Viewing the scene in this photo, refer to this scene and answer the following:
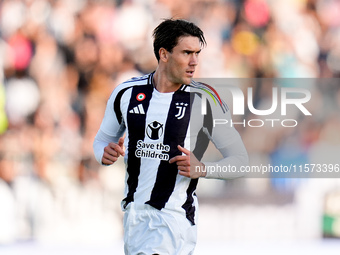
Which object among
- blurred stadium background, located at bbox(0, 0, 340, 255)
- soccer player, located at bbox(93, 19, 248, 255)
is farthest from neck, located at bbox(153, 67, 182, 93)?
blurred stadium background, located at bbox(0, 0, 340, 255)

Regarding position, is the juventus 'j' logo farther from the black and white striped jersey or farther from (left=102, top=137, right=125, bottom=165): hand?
(left=102, top=137, right=125, bottom=165): hand

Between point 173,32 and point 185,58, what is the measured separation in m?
0.18

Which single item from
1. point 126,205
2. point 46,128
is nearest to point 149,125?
point 126,205

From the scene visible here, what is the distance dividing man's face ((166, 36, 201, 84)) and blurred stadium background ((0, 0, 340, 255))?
3694mm

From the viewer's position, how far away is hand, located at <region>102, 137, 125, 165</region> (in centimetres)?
385

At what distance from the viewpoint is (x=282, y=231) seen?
7.63m

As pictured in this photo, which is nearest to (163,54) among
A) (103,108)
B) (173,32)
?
(173,32)

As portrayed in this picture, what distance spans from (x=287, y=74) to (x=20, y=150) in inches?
125

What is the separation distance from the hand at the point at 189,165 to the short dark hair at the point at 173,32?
0.68 metres

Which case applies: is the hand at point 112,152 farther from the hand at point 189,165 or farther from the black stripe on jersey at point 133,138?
the hand at point 189,165

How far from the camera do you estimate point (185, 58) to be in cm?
399

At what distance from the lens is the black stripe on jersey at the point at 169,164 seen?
3910mm

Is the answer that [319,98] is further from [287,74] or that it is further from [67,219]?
[67,219]

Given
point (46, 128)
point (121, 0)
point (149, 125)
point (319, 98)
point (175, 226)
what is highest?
point (121, 0)
